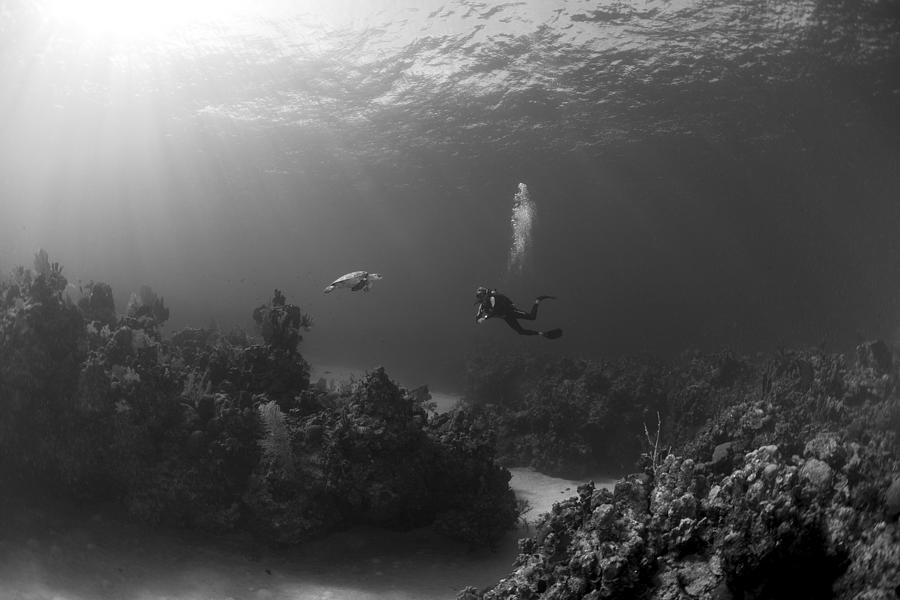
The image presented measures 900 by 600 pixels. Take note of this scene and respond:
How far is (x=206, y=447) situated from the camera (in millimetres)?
8008

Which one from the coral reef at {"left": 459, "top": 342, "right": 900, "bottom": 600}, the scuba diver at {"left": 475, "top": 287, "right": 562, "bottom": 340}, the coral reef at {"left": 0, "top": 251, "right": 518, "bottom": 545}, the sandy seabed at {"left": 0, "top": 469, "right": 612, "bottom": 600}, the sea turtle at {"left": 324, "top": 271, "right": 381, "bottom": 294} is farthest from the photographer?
the scuba diver at {"left": 475, "top": 287, "right": 562, "bottom": 340}

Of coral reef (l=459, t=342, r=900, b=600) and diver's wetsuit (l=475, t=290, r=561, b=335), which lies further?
diver's wetsuit (l=475, t=290, r=561, b=335)

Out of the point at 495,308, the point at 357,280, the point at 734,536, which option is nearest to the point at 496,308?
the point at 495,308

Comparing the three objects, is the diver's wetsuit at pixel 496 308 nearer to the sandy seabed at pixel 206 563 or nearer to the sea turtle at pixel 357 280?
the sea turtle at pixel 357 280

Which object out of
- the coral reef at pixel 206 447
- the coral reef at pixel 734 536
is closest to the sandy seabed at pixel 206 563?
the coral reef at pixel 206 447

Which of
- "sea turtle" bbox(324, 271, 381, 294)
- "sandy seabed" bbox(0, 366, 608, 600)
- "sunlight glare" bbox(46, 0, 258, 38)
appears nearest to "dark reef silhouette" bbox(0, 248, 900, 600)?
"sandy seabed" bbox(0, 366, 608, 600)

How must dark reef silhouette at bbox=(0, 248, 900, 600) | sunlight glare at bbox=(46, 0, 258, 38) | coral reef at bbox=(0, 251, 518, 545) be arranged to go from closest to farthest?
dark reef silhouette at bbox=(0, 248, 900, 600)
coral reef at bbox=(0, 251, 518, 545)
sunlight glare at bbox=(46, 0, 258, 38)

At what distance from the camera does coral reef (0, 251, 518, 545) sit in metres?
7.38

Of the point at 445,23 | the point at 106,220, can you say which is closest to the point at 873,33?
the point at 445,23

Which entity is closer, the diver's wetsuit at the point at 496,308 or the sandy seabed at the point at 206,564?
the sandy seabed at the point at 206,564

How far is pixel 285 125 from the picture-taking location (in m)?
30.2

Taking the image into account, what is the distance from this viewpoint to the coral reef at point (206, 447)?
7383 millimetres

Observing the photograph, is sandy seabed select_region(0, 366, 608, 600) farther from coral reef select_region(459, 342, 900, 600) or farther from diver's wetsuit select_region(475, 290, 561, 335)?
diver's wetsuit select_region(475, 290, 561, 335)

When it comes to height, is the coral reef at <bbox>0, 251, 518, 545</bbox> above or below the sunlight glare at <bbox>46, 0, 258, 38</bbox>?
below
